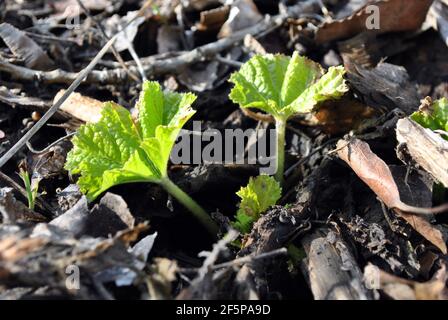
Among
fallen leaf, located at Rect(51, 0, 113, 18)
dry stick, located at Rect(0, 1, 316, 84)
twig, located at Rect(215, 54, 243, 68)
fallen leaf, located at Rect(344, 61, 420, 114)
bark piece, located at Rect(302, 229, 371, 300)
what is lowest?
bark piece, located at Rect(302, 229, 371, 300)

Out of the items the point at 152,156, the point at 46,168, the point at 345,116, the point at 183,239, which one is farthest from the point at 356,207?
the point at 46,168

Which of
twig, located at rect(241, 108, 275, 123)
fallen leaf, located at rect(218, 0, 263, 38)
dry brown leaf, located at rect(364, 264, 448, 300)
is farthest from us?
fallen leaf, located at rect(218, 0, 263, 38)

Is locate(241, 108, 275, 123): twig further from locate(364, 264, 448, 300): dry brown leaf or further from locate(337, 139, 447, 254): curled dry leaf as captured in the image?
locate(364, 264, 448, 300): dry brown leaf

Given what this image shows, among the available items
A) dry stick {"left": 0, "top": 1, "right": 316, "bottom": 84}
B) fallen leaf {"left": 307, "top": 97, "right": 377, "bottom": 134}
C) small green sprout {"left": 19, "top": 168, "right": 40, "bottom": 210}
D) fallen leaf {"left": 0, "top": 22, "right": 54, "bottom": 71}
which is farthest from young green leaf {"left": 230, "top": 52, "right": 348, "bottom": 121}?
fallen leaf {"left": 0, "top": 22, "right": 54, "bottom": 71}

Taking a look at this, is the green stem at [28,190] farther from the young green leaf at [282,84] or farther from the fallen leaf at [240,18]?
the fallen leaf at [240,18]
